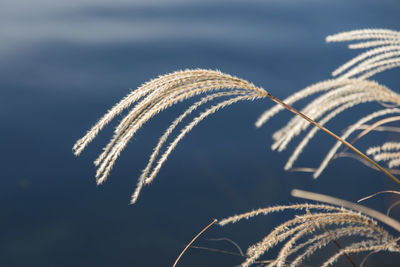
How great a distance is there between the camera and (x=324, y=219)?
69cm

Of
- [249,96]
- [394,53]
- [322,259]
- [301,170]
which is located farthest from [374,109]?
[249,96]

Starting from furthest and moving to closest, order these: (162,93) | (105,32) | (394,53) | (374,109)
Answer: (105,32), (374,109), (394,53), (162,93)

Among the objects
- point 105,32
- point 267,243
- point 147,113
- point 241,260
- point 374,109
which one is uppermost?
point 105,32

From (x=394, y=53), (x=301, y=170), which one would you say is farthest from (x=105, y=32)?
(x=394, y=53)

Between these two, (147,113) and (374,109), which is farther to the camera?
(374,109)

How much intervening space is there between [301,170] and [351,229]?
2.20 ft

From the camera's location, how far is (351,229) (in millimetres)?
688

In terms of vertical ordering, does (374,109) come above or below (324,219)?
above

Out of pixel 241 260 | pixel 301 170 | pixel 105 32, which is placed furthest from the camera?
pixel 105 32

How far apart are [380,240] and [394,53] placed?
0.37m

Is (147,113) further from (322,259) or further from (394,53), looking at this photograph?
(322,259)

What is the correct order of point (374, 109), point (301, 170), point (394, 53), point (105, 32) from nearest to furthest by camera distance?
point (394, 53) → point (301, 170) → point (374, 109) → point (105, 32)

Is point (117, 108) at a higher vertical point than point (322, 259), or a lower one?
higher

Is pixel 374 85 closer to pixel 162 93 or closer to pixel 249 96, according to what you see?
pixel 249 96
